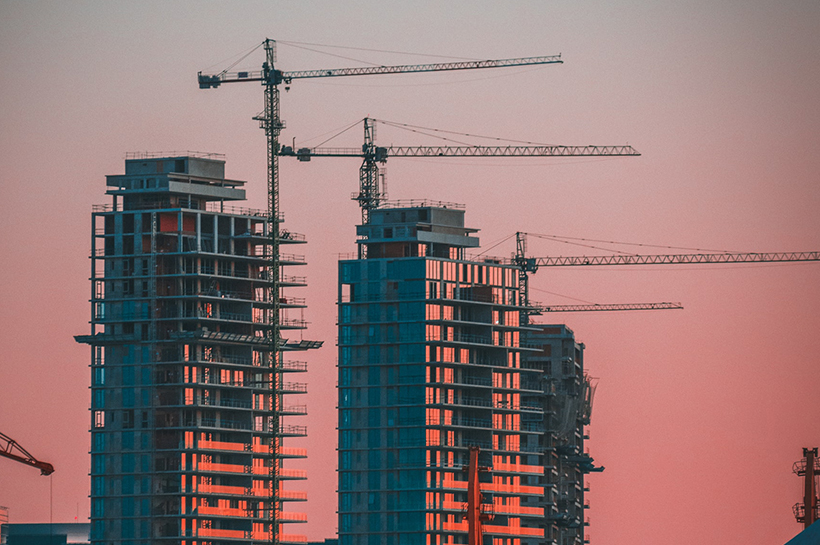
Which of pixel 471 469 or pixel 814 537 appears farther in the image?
pixel 471 469

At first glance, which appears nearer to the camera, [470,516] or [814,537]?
[814,537]

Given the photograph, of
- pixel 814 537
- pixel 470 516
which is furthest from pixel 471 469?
pixel 814 537

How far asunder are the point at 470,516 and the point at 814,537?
62741 mm

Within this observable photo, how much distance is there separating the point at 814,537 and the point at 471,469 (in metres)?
64.9

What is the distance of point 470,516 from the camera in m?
153

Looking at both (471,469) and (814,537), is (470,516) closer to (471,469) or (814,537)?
(471,469)

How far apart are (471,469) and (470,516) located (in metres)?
3.76

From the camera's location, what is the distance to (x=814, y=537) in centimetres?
9181

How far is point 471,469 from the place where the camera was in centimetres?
15550
